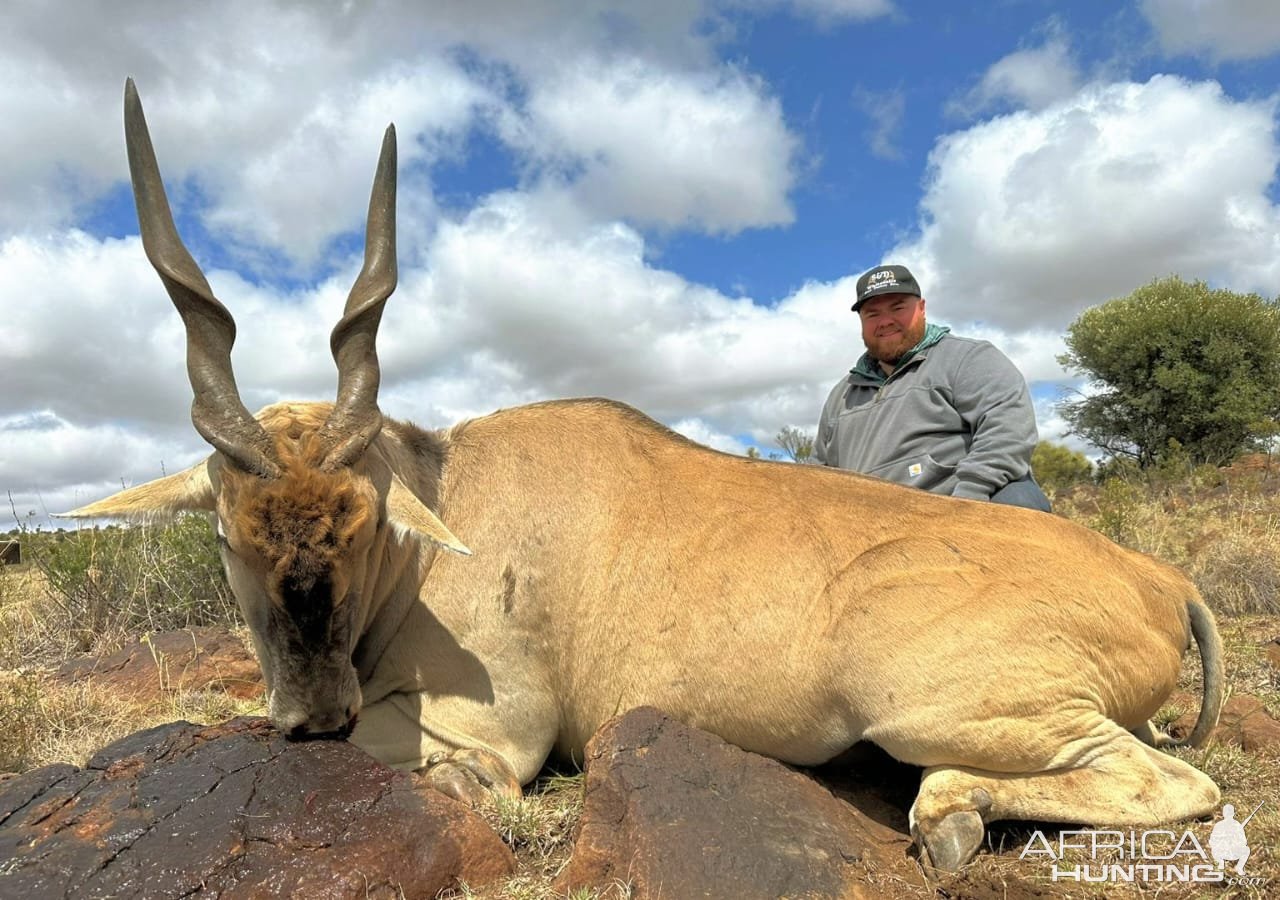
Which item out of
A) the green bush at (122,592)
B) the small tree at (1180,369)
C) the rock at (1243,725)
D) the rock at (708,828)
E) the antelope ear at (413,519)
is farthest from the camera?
the small tree at (1180,369)

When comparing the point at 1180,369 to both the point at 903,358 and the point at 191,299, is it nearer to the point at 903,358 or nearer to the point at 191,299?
the point at 903,358

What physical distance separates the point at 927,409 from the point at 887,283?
1.17 m

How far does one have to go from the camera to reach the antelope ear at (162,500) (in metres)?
4.61

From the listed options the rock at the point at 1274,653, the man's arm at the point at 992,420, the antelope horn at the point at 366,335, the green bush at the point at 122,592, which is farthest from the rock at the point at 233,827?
the rock at the point at 1274,653

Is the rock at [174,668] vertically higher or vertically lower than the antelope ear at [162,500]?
lower

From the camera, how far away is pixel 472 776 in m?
4.45

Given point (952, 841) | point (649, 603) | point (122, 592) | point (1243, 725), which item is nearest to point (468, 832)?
point (649, 603)

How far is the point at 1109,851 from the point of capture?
3705 millimetres

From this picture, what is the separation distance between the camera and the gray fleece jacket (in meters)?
6.68

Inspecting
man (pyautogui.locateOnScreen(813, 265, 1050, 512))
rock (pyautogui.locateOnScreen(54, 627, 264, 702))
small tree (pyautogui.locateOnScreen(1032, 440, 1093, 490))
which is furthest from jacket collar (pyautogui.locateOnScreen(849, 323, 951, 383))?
small tree (pyautogui.locateOnScreen(1032, 440, 1093, 490))

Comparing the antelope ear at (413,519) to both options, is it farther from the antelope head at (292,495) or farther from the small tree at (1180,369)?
the small tree at (1180,369)

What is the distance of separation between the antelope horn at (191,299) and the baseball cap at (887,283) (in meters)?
5.24

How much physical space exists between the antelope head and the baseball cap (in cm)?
442

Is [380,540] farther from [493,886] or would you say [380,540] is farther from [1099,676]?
[1099,676]
